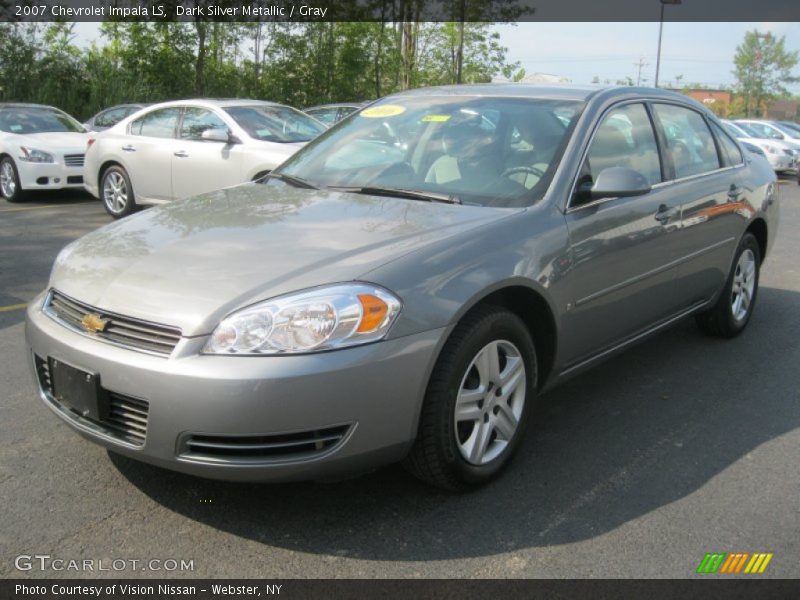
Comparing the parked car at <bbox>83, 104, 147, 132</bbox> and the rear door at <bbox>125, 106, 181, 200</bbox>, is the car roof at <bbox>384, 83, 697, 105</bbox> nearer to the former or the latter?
the rear door at <bbox>125, 106, 181, 200</bbox>

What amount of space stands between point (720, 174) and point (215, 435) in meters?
3.65

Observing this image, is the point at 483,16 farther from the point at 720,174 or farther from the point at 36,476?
the point at 36,476

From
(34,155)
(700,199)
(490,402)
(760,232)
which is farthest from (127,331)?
(34,155)

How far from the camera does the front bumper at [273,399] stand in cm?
255

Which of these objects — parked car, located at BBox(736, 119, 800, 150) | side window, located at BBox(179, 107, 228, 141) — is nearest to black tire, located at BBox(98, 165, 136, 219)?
side window, located at BBox(179, 107, 228, 141)

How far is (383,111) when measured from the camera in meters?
4.51

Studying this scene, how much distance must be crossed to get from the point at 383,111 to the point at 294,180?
28.4 inches

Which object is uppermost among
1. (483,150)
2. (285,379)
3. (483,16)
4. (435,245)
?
(483,16)

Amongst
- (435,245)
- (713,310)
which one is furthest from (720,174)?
(435,245)

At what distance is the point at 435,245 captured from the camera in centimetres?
301

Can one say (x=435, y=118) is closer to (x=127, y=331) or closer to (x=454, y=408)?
(x=454, y=408)

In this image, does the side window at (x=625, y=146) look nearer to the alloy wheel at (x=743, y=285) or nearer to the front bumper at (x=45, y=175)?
the alloy wheel at (x=743, y=285)

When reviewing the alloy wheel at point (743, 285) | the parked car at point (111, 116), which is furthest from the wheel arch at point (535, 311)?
the parked car at point (111, 116)

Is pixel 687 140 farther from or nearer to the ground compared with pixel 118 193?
farther from the ground
